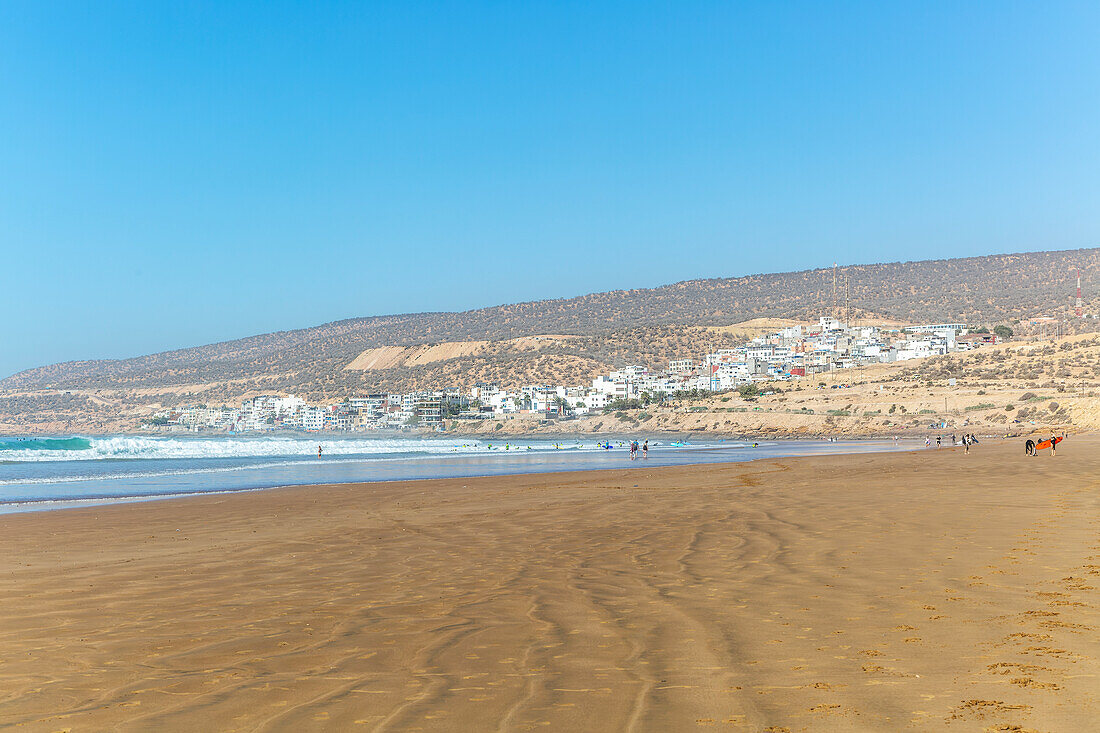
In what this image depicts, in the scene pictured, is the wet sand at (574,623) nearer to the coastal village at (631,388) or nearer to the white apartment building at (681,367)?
the coastal village at (631,388)

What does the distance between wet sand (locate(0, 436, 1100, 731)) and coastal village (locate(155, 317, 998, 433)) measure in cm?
10127

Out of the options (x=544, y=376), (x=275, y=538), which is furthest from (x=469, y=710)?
(x=544, y=376)

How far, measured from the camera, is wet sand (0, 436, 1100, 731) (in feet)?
17.9

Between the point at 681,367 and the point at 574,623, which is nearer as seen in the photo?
the point at 574,623

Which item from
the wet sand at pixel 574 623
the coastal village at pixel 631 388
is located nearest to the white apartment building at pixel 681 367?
the coastal village at pixel 631 388

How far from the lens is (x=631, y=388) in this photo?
471 ft

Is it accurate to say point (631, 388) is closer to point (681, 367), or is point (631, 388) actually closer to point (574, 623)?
point (681, 367)

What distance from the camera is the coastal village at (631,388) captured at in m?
134

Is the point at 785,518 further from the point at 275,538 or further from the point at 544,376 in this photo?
the point at 544,376

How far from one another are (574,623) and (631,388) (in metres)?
136

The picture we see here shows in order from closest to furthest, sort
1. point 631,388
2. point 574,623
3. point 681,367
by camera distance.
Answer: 1. point 574,623
2. point 631,388
3. point 681,367

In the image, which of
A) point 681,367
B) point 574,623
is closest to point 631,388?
point 681,367

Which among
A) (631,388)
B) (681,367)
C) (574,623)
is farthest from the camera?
(681,367)

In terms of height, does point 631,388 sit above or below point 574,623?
above
